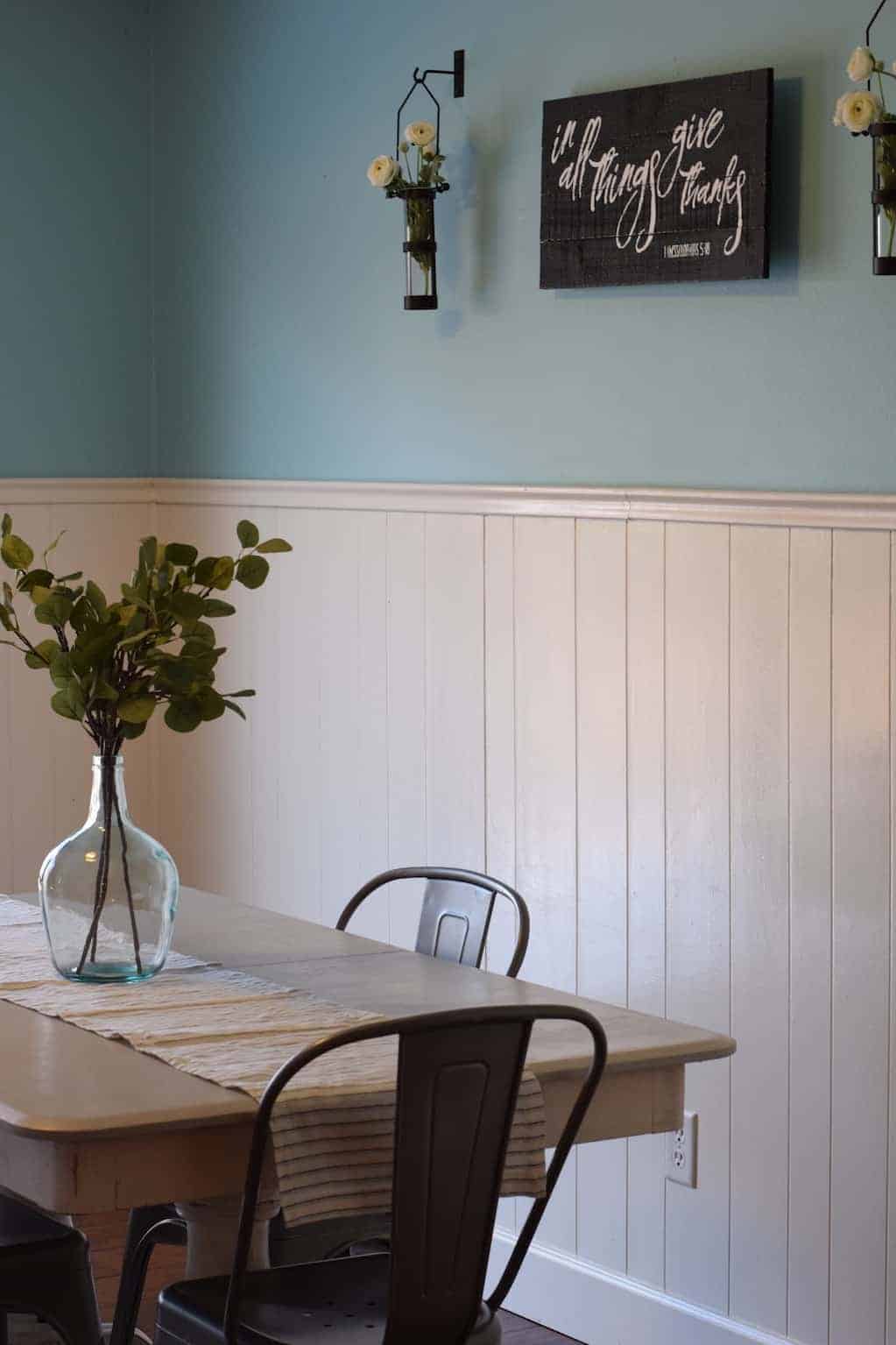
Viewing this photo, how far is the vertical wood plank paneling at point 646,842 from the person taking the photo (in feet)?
10.4

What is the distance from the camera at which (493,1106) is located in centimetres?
194

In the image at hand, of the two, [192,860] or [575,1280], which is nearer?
[575,1280]

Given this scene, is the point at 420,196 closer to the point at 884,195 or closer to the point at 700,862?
the point at 884,195

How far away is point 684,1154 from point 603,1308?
35 cm

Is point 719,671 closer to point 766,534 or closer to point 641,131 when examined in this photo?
point 766,534

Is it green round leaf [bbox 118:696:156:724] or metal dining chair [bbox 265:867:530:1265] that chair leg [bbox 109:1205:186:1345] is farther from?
green round leaf [bbox 118:696:156:724]

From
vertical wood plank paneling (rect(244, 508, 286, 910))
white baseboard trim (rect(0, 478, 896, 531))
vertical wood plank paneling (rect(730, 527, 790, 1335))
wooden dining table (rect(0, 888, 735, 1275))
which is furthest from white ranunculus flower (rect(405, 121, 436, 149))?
wooden dining table (rect(0, 888, 735, 1275))

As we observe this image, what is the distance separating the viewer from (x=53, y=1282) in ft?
7.39

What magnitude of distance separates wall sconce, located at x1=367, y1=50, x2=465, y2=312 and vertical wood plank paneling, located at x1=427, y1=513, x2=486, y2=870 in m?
0.43

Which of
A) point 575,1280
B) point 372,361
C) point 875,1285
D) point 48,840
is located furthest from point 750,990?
point 48,840

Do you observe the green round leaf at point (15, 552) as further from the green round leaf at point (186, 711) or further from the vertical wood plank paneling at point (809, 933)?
the vertical wood plank paneling at point (809, 933)

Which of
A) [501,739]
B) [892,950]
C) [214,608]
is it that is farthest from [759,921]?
[214,608]

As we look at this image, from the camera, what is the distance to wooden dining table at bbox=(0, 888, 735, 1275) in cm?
185

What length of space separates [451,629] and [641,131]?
981 millimetres
